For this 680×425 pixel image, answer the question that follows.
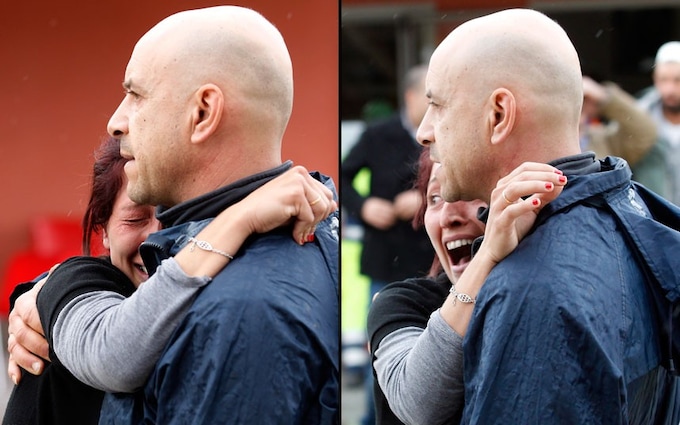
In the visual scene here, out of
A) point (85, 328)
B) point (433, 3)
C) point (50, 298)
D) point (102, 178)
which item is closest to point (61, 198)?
point (102, 178)

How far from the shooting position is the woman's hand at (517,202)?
5.05 feet

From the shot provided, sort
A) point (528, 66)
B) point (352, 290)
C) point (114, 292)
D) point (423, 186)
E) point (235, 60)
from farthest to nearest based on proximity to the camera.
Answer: point (352, 290) < point (423, 186) < point (114, 292) < point (235, 60) < point (528, 66)

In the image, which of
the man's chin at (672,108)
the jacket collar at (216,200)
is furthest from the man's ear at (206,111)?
the man's chin at (672,108)

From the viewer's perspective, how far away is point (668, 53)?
2.81 m

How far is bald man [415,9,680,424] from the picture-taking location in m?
1.51

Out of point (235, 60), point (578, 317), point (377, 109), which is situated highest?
point (235, 60)

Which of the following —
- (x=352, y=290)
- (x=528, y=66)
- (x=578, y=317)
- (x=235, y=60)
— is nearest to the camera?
(x=578, y=317)

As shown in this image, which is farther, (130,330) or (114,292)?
(114,292)

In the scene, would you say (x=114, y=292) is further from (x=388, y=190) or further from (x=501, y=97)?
(x=501, y=97)

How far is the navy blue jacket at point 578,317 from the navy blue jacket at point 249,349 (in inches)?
12.1

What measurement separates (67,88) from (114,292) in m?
0.50

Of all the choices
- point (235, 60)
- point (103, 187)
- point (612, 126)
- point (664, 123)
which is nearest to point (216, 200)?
point (235, 60)

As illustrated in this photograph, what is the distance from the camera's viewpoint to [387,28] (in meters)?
1.99

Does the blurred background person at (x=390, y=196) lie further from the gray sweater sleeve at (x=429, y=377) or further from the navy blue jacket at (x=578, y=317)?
the navy blue jacket at (x=578, y=317)
